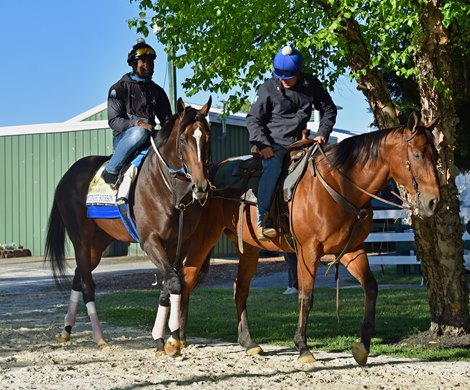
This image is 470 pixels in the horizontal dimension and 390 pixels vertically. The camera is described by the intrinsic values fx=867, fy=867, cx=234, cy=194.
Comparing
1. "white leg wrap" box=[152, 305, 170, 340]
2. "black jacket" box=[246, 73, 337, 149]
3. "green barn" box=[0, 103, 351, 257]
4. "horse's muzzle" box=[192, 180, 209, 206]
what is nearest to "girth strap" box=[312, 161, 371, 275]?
"black jacket" box=[246, 73, 337, 149]

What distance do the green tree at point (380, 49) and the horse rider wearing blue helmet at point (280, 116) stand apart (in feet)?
2.47

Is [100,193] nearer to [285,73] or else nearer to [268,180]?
[268,180]

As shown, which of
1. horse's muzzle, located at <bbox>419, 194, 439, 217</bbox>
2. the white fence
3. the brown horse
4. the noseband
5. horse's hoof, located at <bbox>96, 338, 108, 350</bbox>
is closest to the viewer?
horse's muzzle, located at <bbox>419, 194, 439, 217</bbox>

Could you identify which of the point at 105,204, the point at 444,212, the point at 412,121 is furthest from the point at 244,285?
the point at 412,121

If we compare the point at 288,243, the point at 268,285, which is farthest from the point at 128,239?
the point at 268,285

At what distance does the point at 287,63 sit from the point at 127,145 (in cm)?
202

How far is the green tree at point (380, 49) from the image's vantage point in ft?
31.2

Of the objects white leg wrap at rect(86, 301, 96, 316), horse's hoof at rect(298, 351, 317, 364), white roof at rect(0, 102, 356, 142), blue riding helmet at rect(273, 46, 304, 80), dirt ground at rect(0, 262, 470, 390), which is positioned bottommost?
dirt ground at rect(0, 262, 470, 390)

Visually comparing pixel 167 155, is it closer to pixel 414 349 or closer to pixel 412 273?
pixel 414 349

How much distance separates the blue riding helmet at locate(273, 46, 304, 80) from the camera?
876 cm

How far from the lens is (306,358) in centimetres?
818

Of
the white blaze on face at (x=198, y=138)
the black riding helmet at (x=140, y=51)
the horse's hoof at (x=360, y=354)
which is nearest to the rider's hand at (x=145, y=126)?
the black riding helmet at (x=140, y=51)

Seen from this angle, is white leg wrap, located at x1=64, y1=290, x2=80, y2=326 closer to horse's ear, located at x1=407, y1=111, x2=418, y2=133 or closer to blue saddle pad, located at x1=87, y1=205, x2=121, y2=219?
blue saddle pad, located at x1=87, y1=205, x2=121, y2=219

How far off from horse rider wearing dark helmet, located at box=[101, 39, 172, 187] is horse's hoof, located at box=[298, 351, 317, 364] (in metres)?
2.92
